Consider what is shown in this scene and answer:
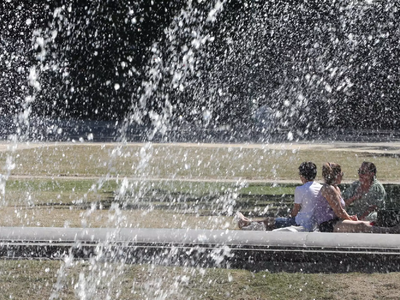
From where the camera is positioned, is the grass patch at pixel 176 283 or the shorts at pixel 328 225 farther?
the shorts at pixel 328 225

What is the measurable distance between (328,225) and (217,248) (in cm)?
145

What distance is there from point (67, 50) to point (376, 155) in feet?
54.8

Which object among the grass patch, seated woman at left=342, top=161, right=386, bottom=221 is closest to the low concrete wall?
the grass patch

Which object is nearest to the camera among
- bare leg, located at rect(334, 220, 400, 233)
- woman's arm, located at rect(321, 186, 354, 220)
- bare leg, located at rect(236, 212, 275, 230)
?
bare leg, located at rect(334, 220, 400, 233)

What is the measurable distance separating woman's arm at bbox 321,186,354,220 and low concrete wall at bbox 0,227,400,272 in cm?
96

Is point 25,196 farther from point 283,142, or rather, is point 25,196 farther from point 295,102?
point 295,102

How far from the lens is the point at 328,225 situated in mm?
6121

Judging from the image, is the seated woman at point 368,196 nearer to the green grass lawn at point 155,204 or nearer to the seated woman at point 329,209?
the seated woman at point 329,209

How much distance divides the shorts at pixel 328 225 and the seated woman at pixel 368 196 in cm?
48

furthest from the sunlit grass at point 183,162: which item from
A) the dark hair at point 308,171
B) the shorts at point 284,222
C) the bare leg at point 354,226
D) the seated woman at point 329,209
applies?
the bare leg at point 354,226

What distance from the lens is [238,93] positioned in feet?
94.8

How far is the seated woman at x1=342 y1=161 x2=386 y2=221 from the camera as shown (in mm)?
6523

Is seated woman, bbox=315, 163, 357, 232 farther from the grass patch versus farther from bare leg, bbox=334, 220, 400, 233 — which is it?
the grass patch

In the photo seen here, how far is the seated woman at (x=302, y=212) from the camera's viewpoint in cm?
616
